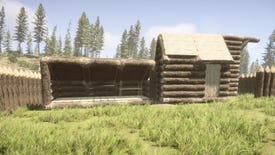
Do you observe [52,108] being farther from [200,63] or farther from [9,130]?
[200,63]

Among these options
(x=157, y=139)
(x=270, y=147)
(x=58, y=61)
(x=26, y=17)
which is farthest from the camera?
(x=26, y=17)

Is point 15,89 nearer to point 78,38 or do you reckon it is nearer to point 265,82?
point 265,82

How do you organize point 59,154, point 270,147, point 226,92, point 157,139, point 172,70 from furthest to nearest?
point 226,92 → point 172,70 → point 157,139 → point 270,147 → point 59,154

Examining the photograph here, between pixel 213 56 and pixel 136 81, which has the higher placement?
pixel 213 56

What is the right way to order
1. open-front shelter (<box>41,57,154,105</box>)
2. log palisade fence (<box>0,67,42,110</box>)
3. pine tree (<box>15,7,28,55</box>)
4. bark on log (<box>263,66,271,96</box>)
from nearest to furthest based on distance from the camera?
log palisade fence (<box>0,67,42,110</box>)
open-front shelter (<box>41,57,154,105</box>)
bark on log (<box>263,66,271,96</box>)
pine tree (<box>15,7,28,55</box>)

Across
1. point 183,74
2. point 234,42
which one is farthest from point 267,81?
point 183,74

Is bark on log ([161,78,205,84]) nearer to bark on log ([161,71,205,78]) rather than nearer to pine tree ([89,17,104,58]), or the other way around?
bark on log ([161,71,205,78])

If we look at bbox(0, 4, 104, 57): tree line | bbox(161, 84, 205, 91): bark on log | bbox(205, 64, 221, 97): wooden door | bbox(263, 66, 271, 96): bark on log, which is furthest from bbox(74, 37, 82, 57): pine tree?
bbox(263, 66, 271, 96): bark on log

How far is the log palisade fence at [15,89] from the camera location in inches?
327

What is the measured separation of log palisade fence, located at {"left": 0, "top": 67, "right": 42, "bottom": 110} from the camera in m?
8.30

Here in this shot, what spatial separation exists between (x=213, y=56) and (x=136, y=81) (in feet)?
16.4

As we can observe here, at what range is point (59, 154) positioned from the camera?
12.0 ft

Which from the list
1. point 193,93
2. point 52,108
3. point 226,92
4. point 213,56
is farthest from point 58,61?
point 226,92

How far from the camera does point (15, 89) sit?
921 cm
